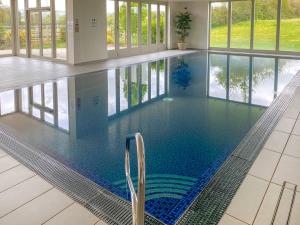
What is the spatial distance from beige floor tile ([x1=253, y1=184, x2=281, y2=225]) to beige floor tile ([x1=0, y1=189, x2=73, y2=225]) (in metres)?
1.43

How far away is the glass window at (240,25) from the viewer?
13305mm

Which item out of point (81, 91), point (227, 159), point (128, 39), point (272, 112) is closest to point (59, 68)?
point (81, 91)

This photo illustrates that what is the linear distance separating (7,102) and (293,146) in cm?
468

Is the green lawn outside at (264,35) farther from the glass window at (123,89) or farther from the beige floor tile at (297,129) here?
the beige floor tile at (297,129)

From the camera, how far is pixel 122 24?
11555 mm

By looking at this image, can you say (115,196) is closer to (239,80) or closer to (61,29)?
(239,80)

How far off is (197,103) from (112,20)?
6.68 meters

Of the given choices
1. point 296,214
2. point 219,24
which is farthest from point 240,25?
point 296,214

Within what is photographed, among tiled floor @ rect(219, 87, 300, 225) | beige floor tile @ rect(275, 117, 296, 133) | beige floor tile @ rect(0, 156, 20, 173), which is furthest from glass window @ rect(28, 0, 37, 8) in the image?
tiled floor @ rect(219, 87, 300, 225)

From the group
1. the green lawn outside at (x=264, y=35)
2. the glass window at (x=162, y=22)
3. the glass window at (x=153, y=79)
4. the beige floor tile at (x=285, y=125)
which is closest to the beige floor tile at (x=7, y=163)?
the beige floor tile at (x=285, y=125)

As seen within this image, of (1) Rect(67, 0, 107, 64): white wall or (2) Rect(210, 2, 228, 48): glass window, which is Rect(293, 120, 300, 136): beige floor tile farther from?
(2) Rect(210, 2, 228, 48): glass window

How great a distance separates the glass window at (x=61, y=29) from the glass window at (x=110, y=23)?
166 centimetres

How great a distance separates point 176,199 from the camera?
252cm

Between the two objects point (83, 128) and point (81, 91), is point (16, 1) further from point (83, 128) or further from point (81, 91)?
point (83, 128)
